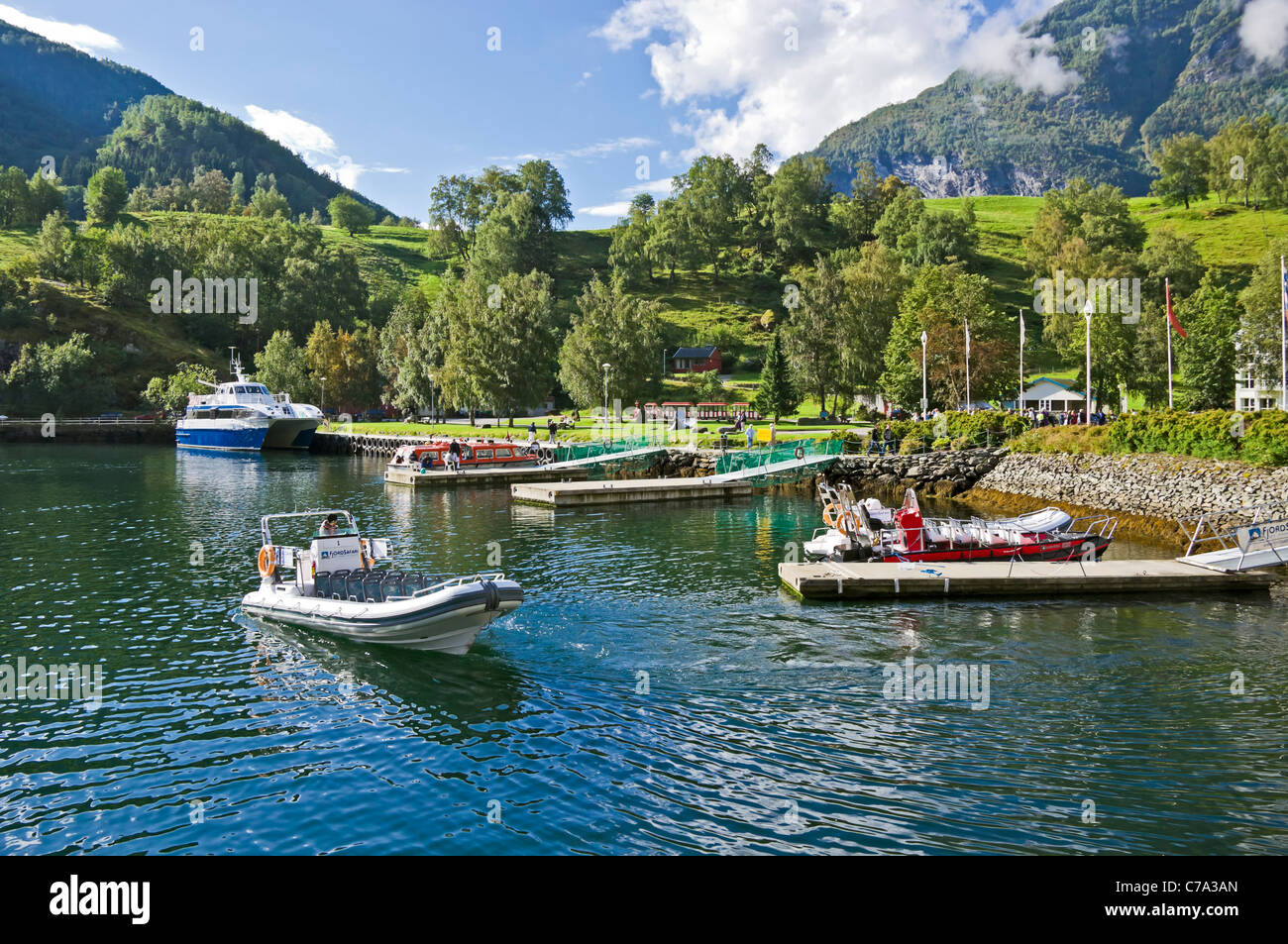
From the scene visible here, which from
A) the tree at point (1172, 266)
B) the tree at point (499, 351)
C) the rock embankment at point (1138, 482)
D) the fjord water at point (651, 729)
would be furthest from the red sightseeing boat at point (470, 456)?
the tree at point (1172, 266)

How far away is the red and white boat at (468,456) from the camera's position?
6462 cm

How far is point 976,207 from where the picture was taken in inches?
7160

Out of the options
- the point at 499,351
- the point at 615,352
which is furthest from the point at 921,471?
the point at 499,351

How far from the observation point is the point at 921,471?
5462 cm

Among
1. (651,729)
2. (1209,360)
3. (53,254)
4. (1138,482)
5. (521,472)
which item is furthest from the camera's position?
(53,254)

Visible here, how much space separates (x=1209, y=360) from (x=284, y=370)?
112 meters

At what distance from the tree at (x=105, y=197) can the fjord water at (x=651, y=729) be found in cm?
18900

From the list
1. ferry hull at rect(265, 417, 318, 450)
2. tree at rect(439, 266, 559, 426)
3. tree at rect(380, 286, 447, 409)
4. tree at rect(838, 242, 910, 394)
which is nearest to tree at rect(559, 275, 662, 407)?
tree at rect(439, 266, 559, 426)

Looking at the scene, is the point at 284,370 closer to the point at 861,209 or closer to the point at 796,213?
the point at 796,213

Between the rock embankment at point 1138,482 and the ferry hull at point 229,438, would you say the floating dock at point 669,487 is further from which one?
the ferry hull at point 229,438

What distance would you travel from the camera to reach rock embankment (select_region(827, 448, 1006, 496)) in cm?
5362

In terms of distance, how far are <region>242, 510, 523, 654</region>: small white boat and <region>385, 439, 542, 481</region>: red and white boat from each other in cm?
3902

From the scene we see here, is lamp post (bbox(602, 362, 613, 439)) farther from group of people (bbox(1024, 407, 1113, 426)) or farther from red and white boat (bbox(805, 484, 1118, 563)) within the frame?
red and white boat (bbox(805, 484, 1118, 563))
